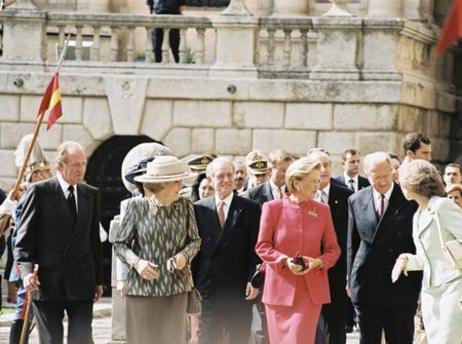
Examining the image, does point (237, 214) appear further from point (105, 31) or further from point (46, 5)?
point (46, 5)

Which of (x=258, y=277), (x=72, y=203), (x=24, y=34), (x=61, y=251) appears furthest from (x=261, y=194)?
(x=24, y=34)

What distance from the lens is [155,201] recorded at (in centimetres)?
1405

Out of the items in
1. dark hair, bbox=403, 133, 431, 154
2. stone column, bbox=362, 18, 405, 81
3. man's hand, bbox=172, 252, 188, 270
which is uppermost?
stone column, bbox=362, 18, 405, 81

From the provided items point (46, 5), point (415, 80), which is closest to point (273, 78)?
point (415, 80)

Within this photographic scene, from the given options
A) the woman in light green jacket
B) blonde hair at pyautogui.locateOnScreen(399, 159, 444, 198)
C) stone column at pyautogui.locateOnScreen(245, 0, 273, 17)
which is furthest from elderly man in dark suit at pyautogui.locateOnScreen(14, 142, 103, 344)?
stone column at pyautogui.locateOnScreen(245, 0, 273, 17)

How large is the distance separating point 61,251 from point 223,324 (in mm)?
1843

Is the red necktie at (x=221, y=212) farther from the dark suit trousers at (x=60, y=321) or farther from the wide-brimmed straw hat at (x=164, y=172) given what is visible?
the wide-brimmed straw hat at (x=164, y=172)

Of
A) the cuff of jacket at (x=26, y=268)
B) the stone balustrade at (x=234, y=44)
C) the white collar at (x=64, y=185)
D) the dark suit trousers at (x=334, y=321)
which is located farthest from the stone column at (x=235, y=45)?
the cuff of jacket at (x=26, y=268)

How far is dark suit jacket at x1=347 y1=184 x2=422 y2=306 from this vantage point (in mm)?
15422

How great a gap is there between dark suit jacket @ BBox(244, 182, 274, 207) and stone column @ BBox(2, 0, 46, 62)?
26.8ft

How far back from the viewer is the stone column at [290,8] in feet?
88.4

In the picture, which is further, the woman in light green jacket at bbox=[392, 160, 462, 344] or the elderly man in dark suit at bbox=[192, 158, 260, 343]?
the elderly man in dark suit at bbox=[192, 158, 260, 343]

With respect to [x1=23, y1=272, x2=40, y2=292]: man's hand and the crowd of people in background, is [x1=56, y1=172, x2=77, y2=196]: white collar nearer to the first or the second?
the crowd of people in background

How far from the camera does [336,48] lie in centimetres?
2433
